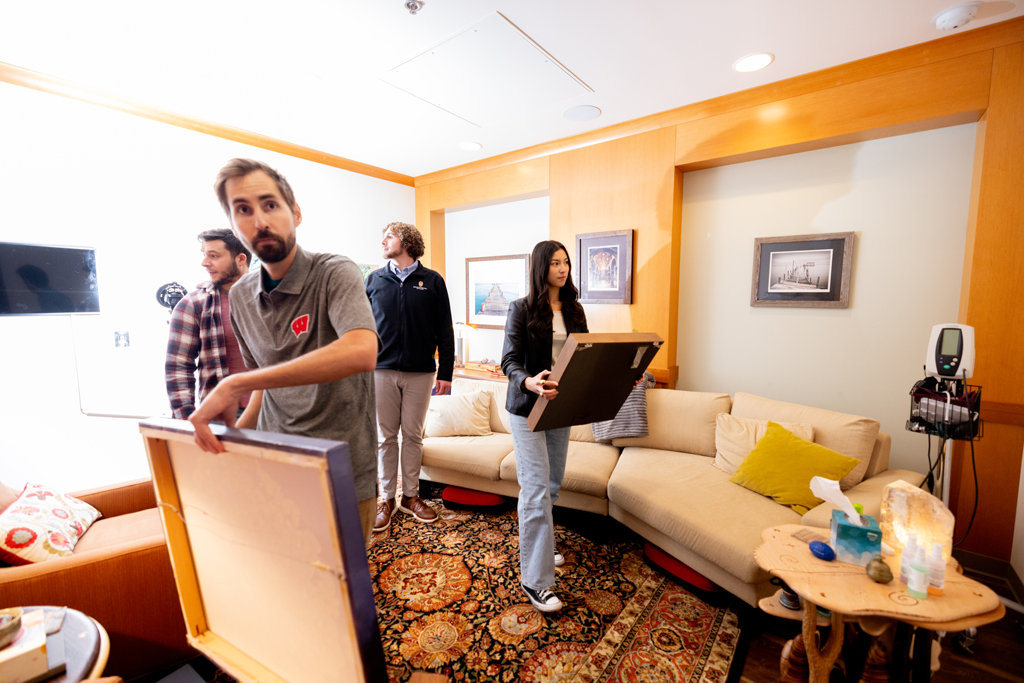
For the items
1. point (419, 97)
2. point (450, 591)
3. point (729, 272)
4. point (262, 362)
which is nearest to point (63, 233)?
point (419, 97)

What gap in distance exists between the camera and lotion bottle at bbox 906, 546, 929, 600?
1.23 metres

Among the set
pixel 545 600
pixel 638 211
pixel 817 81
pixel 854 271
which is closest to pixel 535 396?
pixel 545 600

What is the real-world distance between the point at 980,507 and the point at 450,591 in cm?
281

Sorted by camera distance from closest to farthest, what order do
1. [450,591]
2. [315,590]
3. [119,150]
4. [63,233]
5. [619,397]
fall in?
[315,590], [619,397], [450,591], [63,233], [119,150]

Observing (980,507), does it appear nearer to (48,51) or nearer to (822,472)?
(822,472)

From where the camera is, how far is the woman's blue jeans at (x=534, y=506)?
71.7 inches

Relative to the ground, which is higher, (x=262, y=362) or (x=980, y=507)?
(x=262, y=362)

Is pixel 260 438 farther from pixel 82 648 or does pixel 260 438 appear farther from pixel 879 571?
pixel 879 571

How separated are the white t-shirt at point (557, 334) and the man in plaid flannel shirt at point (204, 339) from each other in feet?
4.29

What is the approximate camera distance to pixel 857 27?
2107 millimetres

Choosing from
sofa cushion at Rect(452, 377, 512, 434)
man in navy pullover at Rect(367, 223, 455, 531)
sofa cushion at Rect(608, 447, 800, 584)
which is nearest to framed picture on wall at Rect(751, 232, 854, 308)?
sofa cushion at Rect(608, 447, 800, 584)

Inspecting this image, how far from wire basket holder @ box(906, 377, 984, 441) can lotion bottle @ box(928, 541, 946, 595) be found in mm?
811

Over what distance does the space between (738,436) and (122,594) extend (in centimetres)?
300

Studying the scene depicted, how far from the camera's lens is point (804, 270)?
288 cm
